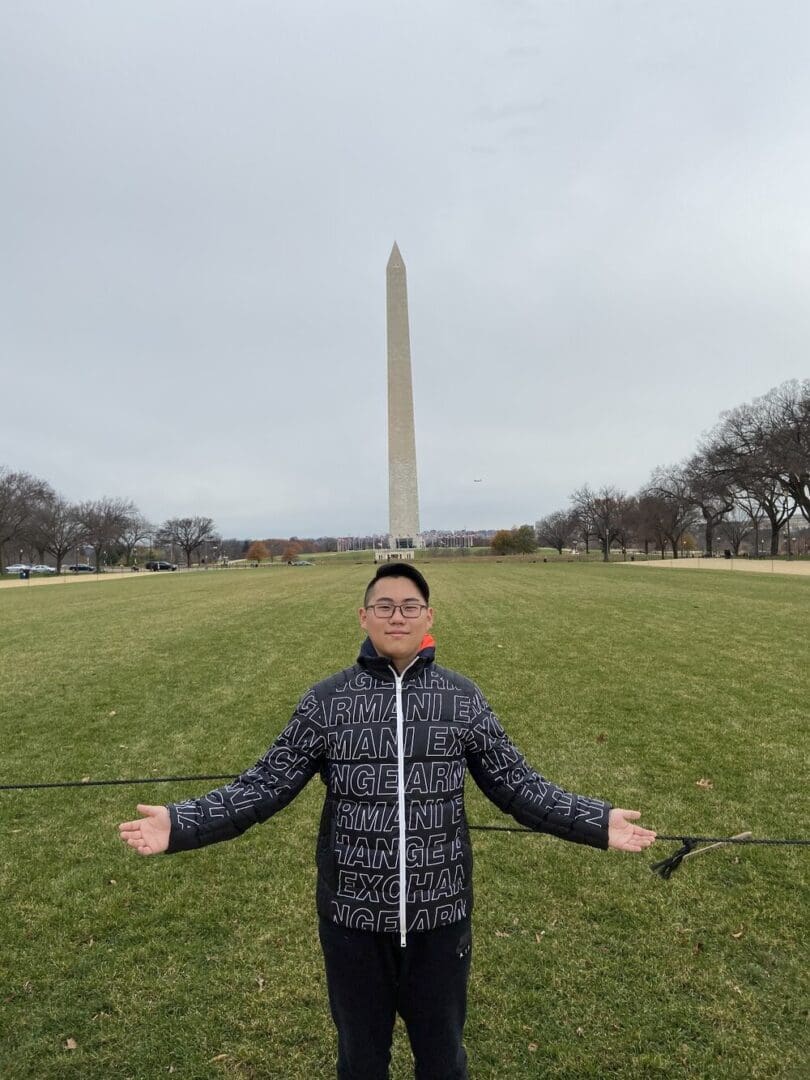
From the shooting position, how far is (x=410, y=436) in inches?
1775

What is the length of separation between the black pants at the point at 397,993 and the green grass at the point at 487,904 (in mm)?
994

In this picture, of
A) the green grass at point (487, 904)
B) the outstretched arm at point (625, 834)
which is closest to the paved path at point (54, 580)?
the green grass at point (487, 904)

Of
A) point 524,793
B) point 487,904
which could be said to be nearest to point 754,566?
point 487,904

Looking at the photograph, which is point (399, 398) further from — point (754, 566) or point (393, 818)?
point (393, 818)

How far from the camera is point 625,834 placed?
2.09 m

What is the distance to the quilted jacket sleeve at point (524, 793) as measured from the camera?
2.09 metres

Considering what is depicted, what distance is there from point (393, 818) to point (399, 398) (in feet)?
145

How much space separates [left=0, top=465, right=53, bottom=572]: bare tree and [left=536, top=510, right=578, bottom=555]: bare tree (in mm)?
59428

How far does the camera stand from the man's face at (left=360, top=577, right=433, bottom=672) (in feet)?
6.83

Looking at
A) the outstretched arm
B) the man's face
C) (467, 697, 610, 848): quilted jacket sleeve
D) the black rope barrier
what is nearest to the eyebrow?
the man's face

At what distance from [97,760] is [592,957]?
18.3 ft

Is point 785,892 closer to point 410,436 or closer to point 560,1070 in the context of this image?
point 560,1070

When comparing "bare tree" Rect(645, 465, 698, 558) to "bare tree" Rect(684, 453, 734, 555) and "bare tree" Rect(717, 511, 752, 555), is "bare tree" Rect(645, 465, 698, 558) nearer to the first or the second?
"bare tree" Rect(684, 453, 734, 555)

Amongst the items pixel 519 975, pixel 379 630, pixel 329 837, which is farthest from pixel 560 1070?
pixel 379 630
